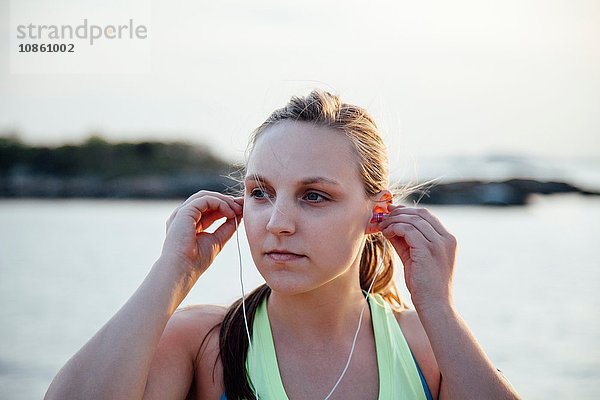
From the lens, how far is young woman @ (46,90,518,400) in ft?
8.63

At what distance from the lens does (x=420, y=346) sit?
9.85 feet

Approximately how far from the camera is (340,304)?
2.99 m

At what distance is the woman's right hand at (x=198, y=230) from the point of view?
2844 millimetres

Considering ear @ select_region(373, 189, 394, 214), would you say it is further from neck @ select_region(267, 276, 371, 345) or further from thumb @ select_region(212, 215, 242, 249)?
thumb @ select_region(212, 215, 242, 249)

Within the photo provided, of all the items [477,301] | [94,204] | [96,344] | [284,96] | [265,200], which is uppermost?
[284,96]

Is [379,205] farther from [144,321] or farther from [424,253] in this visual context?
[144,321]

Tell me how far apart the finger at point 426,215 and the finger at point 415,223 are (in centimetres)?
2

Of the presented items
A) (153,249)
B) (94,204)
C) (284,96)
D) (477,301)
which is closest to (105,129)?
(94,204)

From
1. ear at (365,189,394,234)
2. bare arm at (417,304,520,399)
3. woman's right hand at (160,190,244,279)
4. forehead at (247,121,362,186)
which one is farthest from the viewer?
ear at (365,189,394,234)

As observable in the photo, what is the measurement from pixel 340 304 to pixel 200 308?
0.53m

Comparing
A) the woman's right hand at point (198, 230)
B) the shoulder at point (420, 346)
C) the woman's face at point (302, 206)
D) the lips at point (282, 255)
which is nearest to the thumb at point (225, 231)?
the woman's right hand at point (198, 230)

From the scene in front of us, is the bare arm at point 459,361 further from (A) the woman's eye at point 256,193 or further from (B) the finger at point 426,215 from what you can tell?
(A) the woman's eye at point 256,193

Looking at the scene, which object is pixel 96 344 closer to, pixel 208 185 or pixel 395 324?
pixel 395 324

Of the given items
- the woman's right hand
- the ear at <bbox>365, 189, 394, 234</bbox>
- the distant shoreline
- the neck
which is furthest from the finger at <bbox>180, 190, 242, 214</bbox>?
the distant shoreline
